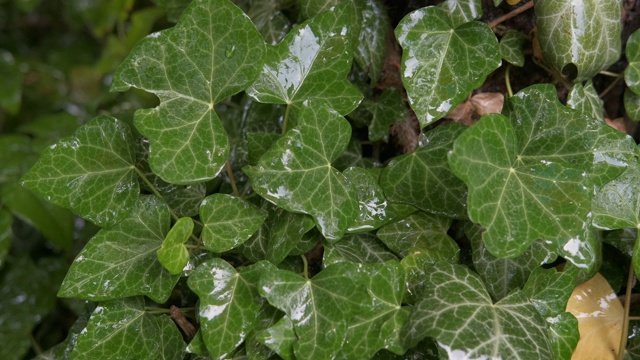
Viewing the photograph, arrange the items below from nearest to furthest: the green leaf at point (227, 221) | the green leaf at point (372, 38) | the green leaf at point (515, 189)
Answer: the green leaf at point (515, 189) → the green leaf at point (227, 221) → the green leaf at point (372, 38)

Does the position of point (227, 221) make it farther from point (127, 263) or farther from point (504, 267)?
point (504, 267)

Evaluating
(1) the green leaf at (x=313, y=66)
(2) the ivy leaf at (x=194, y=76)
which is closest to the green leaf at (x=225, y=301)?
(2) the ivy leaf at (x=194, y=76)

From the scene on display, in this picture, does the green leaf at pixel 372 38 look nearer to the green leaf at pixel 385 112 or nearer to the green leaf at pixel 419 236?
the green leaf at pixel 385 112

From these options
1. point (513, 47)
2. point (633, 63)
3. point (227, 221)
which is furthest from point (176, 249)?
point (633, 63)

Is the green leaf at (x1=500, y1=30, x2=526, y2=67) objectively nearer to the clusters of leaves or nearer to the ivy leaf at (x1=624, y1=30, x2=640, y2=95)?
the clusters of leaves

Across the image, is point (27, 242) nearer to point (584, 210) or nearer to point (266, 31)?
point (266, 31)

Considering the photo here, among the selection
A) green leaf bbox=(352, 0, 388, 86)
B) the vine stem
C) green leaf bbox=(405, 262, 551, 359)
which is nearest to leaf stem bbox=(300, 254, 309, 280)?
green leaf bbox=(405, 262, 551, 359)
